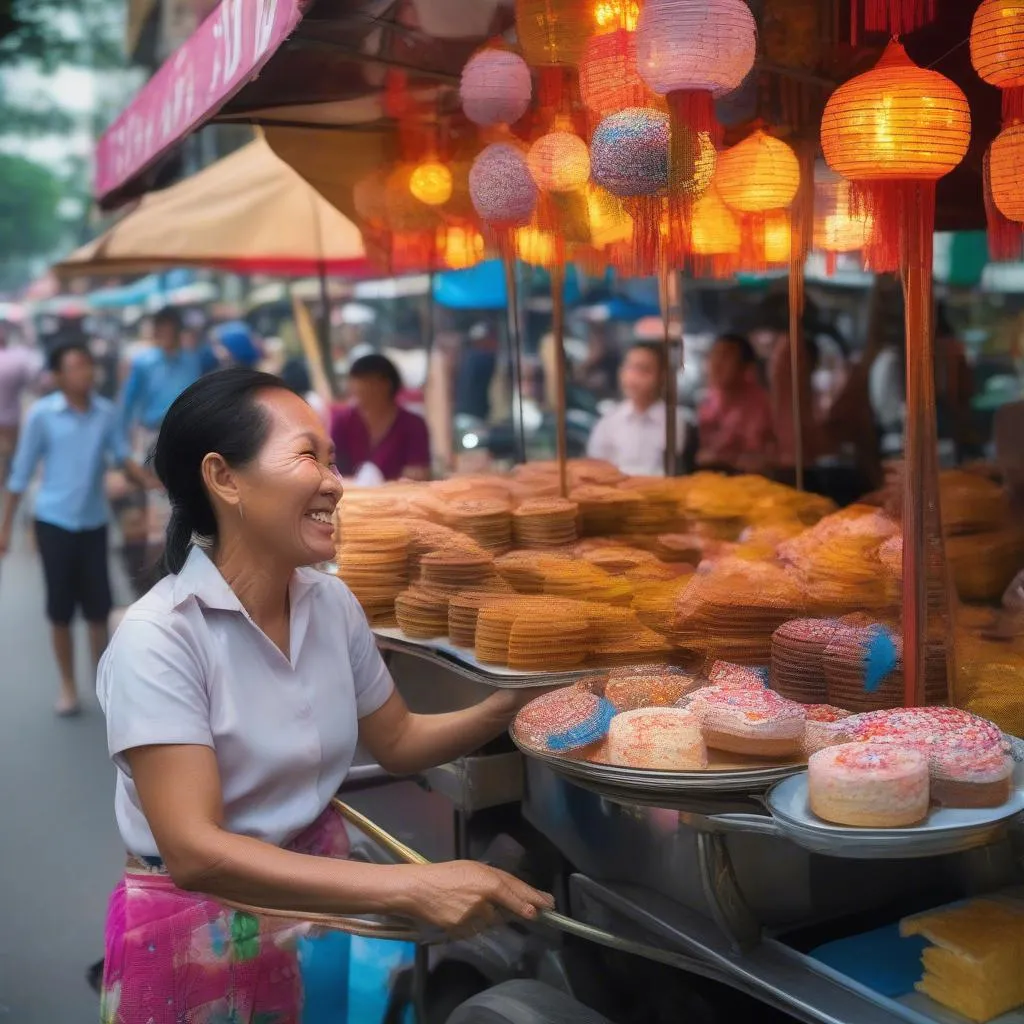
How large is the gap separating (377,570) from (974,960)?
7.00ft

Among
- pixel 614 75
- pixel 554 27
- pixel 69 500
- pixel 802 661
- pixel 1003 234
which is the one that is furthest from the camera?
pixel 69 500

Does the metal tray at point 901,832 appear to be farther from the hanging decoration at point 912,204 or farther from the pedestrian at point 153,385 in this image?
the pedestrian at point 153,385

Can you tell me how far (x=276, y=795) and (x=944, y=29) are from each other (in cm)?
279

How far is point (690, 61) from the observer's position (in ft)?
8.38

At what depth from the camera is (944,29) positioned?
3.36 m

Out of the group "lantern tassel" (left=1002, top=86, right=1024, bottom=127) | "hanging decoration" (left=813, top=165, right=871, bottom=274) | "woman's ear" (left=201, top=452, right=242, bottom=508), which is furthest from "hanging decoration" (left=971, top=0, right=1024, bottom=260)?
"woman's ear" (left=201, top=452, right=242, bottom=508)

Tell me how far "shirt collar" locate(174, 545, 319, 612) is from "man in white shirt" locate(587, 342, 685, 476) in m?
5.12

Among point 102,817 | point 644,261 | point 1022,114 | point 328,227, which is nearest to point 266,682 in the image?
point 644,261

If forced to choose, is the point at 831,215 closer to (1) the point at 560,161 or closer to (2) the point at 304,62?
(1) the point at 560,161

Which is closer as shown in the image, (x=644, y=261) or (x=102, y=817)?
(x=644, y=261)

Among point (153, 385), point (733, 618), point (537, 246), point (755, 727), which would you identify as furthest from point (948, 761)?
point (153, 385)

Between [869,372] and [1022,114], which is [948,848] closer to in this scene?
[1022,114]

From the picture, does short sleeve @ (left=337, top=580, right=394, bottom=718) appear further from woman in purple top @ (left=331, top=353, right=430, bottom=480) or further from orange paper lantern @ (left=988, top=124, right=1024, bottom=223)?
woman in purple top @ (left=331, top=353, right=430, bottom=480)

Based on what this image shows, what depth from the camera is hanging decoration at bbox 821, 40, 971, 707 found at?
2234mm
